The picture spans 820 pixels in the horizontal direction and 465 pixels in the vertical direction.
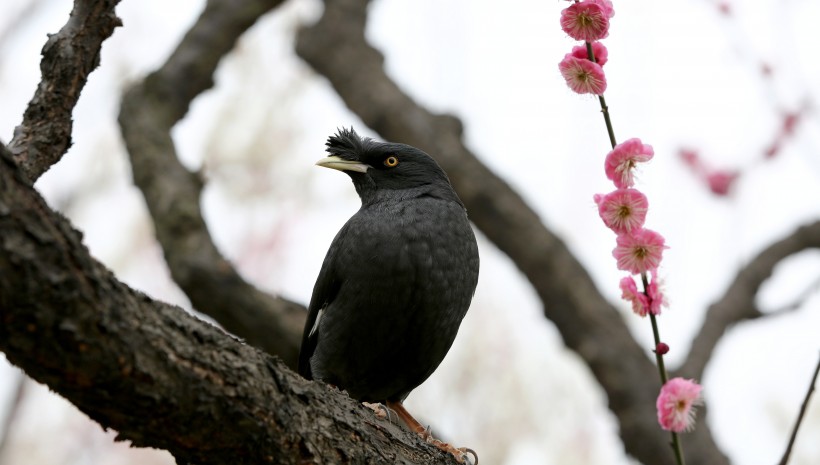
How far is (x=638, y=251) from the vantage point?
2729 mm

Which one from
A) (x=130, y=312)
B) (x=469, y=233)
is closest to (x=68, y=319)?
(x=130, y=312)

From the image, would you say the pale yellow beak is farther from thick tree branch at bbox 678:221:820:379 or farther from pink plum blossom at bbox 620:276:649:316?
thick tree branch at bbox 678:221:820:379

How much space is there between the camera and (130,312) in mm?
2139

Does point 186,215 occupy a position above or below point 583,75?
above

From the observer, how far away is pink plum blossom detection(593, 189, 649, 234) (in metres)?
2.71

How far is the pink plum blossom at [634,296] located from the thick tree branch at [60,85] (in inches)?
74.0

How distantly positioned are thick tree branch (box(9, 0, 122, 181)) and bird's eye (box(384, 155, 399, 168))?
1.94 m

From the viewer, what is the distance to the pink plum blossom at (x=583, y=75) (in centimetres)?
264

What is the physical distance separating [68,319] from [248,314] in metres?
3.55

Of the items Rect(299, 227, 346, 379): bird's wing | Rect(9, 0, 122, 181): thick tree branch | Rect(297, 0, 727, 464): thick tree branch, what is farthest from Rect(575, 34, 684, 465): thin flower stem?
Rect(297, 0, 727, 464): thick tree branch

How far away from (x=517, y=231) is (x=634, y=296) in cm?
420

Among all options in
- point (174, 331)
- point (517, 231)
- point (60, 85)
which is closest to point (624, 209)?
point (174, 331)

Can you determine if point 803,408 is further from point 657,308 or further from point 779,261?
point 779,261

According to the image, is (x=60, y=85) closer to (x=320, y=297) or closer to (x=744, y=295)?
(x=320, y=297)
